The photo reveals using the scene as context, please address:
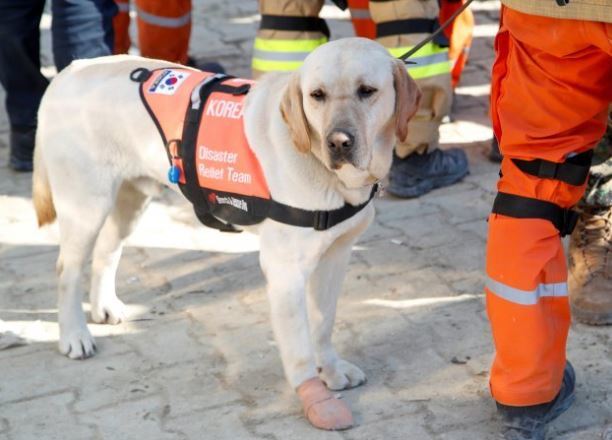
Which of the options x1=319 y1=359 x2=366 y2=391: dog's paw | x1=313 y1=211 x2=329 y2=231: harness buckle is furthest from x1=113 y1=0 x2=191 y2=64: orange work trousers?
x1=313 y1=211 x2=329 y2=231: harness buckle

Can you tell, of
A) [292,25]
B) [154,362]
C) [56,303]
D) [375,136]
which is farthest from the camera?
[292,25]

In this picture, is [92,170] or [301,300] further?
[92,170]

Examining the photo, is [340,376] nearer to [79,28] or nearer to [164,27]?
[79,28]

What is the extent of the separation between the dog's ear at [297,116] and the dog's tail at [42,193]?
115 cm

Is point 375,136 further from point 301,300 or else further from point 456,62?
point 456,62

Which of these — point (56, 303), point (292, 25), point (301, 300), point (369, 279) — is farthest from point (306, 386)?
point (292, 25)

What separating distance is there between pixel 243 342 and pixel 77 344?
2.03 feet

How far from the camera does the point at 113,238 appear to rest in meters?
4.44

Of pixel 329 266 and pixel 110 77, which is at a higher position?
pixel 110 77

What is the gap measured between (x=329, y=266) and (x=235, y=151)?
0.53 meters

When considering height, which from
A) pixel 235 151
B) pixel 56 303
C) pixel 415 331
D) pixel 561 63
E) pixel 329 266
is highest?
pixel 561 63

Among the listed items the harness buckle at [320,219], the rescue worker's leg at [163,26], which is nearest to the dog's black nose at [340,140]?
the harness buckle at [320,219]

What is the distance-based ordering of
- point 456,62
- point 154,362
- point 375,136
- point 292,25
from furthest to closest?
point 456,62
point 292,25
point 154,362
point 375,136

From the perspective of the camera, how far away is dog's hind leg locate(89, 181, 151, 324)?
443 centimetres
